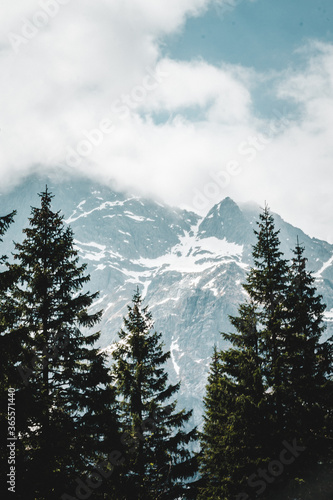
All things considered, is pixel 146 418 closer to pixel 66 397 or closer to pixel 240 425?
pixel 240 425

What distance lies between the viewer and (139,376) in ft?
49.2

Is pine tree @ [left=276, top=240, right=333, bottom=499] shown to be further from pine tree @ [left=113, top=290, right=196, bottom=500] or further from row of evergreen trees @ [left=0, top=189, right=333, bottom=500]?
pine tree @ [left=113, top=290, right=196, bottom=500]

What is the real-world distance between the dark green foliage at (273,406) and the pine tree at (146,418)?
4.61ft

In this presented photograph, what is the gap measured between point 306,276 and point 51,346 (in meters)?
11.4

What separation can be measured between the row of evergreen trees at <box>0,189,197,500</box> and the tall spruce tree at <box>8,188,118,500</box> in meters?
0.03

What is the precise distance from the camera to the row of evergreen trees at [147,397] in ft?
37.4

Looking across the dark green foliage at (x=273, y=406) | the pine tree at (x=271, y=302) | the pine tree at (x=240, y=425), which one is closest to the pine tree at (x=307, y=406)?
the dark green foliage at (x=273, y=406)

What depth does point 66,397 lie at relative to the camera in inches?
470

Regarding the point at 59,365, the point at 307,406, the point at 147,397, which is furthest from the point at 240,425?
the point at 59,365

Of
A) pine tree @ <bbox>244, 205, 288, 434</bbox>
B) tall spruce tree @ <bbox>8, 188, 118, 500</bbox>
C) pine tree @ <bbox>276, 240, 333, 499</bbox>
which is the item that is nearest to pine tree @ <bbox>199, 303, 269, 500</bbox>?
pine tree @ <bbox>244, 205, 288, 434</bbox>

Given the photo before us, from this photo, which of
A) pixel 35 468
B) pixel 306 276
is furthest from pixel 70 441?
pixel 306 276

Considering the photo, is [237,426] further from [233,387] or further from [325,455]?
[325,455]

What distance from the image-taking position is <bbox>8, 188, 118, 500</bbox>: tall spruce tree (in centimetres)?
1038

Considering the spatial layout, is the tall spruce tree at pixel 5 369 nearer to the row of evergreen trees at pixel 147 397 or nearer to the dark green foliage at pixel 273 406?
the row of evergreen trees at pixel 147 397
